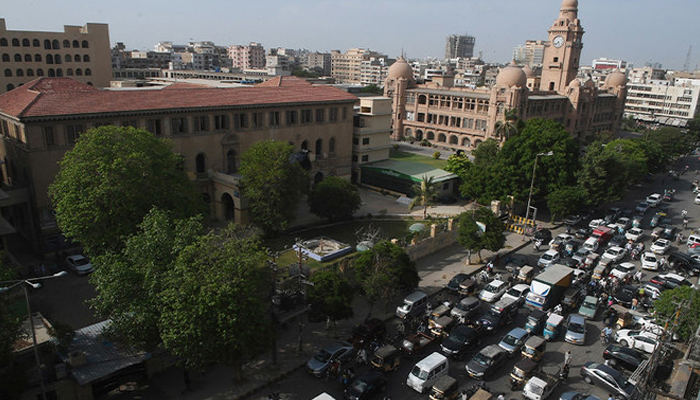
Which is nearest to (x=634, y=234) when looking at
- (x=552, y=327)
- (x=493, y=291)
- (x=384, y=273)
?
(x=493, y=291)

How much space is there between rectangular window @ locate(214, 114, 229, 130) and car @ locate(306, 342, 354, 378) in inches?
1209

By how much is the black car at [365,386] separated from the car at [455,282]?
1296 cm

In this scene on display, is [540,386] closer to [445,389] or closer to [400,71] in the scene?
[445,389]

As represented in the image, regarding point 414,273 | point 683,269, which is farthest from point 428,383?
point 683,269

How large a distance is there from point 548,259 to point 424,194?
1550 cm

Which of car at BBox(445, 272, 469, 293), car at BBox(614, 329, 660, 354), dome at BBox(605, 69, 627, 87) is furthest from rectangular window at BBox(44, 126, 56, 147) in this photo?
dome at BBox(605, 69, 627, 87)

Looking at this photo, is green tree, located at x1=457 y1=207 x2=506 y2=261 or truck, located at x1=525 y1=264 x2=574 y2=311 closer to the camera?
truck, located at x1=525 y1=264 x2=574 y2=311

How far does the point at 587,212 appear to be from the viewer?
5828cm

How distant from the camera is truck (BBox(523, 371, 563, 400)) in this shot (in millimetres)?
24844

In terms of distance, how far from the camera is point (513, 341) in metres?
29.4

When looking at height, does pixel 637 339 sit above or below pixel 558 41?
below

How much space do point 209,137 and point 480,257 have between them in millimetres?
29838

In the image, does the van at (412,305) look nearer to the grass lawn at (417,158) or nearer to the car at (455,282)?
the car at (455,282)

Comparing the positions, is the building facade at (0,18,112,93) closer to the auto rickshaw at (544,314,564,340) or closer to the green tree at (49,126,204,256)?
the green tree at (49,126,204,256)
